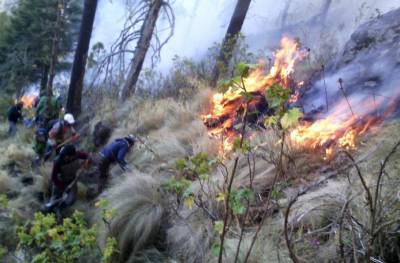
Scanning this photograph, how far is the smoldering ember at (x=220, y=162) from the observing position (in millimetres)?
3227

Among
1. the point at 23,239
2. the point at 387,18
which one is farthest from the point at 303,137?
the point at 387,18

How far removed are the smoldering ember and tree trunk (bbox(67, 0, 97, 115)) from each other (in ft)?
0.11

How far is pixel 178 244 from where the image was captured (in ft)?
15.1

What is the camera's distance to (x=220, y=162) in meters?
3.14

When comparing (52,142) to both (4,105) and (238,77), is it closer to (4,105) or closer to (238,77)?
(238,77)

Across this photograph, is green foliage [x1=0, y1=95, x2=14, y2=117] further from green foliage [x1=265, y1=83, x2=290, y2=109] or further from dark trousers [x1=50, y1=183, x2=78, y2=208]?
green foliage [x1=265, y1=83, x2=290, y2=109]

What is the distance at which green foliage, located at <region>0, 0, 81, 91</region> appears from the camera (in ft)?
A: 66.0

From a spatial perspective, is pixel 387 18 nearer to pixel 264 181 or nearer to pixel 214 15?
pixel 264 181

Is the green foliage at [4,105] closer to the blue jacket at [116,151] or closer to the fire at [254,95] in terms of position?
the blue jacket at [116,151]

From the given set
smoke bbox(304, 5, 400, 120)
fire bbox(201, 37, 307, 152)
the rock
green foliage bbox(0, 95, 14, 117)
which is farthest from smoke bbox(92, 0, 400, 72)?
fire bbox(201, 37, 307, 152)

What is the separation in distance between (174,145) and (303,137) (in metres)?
2.51

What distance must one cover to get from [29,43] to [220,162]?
1940 cm

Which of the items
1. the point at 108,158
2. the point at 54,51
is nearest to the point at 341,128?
the point at 108,158

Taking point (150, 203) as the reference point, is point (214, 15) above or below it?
above
